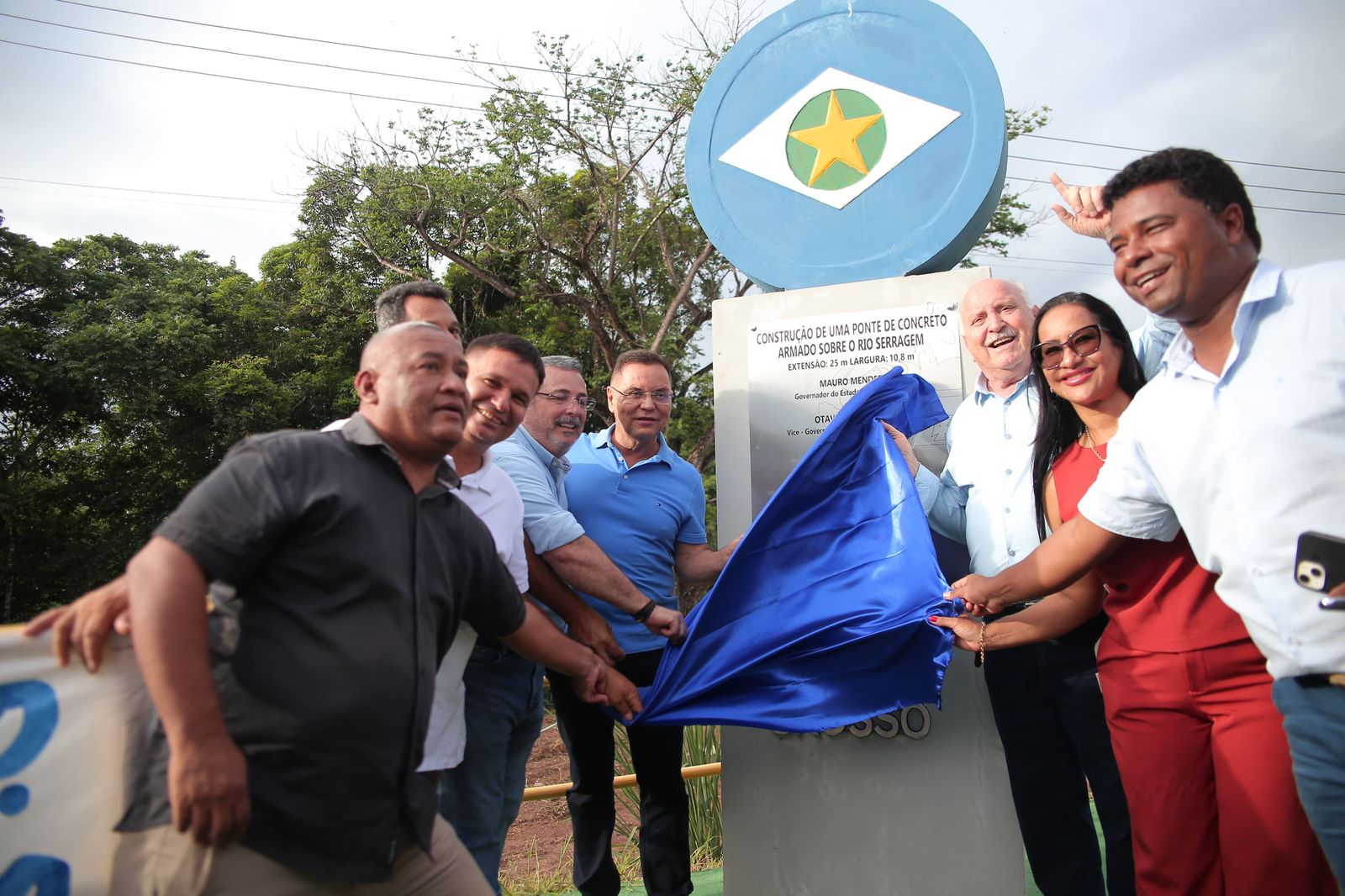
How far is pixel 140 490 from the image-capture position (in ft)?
65.4

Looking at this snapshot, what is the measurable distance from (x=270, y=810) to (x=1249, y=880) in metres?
2.34

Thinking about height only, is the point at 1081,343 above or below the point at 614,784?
above

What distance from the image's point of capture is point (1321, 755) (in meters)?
1.96

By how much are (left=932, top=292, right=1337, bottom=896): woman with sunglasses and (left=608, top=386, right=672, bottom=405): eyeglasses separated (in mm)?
1610

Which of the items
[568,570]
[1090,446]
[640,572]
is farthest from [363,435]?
[1090,446]

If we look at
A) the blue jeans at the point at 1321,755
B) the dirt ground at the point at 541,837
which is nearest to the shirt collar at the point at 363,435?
the blue jeans at the point at 1321,755

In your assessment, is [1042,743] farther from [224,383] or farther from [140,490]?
[140,490]

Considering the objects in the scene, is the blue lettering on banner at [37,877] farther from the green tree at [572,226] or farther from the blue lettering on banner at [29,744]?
the green tree at [572,226]

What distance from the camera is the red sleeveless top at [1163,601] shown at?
2.41 m

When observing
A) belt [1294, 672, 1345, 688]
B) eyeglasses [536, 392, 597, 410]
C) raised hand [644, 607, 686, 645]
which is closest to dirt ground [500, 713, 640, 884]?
raised hand [644, 607, 686, 645]

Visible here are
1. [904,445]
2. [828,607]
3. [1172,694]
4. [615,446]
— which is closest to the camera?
[1172,694]

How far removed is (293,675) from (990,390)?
2.66 meters

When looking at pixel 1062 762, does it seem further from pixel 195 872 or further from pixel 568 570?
pixel 195 872

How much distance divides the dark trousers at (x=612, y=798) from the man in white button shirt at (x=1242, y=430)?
197 centimetres
